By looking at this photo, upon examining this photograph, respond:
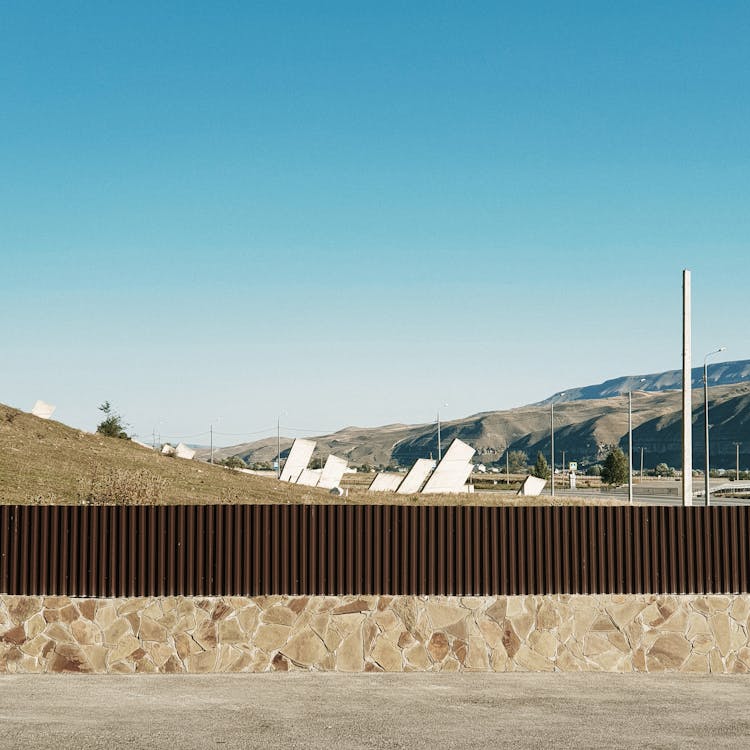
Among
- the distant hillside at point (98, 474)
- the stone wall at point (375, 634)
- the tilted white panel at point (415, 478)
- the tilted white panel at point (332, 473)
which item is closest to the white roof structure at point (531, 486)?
the tilted white panel at point (415, 478)

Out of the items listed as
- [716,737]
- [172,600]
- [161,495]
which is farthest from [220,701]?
[161,495]

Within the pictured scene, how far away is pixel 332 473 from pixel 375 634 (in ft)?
153

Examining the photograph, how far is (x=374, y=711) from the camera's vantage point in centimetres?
1170

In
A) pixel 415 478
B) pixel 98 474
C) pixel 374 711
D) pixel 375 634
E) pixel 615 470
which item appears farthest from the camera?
pixel 615 470

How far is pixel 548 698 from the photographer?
12461mm

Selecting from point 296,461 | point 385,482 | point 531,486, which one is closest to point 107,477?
point 296,461

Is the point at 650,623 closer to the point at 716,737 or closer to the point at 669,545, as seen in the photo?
the point at 669,545

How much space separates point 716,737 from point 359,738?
3752 mm

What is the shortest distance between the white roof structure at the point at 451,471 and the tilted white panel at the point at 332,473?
5.76 metres

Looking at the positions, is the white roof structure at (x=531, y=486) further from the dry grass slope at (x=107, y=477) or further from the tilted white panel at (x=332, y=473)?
the dry grass slope at (x=107, y=477)

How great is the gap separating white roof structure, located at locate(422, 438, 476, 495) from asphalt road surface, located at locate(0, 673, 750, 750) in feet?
137

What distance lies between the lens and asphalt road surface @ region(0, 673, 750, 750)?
33.9 feet

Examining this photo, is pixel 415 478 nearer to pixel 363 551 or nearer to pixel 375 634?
pixel 363 551

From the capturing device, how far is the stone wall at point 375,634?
13953 mm
